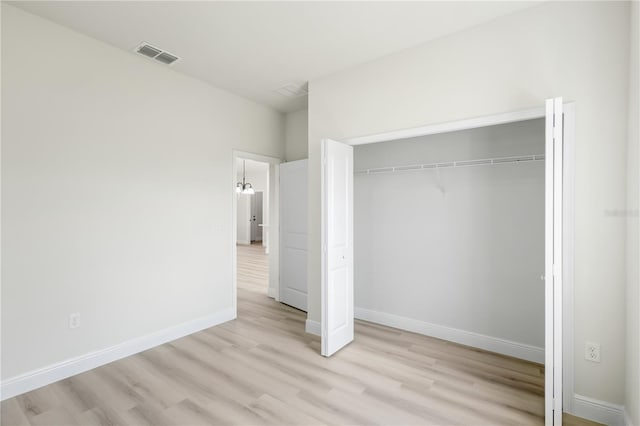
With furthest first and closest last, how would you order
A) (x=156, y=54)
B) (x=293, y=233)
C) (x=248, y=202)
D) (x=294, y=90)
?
(x=248, y=202)
(x=293, y=233)
(x=294, y=90)
(x=156, y=54)

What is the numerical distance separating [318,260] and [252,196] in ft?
32.5

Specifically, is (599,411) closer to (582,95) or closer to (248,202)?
(582,95)

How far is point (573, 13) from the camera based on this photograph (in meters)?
2.24

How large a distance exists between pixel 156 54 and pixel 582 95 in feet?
12.0

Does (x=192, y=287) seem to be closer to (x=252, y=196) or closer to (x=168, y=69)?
(x=168, y=69)

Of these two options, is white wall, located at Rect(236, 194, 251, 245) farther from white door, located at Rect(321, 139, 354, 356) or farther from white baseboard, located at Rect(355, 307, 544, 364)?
white door, located at Rect(321, 139, 354, 356)

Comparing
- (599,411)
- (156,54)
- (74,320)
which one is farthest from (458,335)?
(156,54)

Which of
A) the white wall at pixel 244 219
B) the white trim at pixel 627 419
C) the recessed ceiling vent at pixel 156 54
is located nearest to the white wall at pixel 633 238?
the white trim at pixel 627 419

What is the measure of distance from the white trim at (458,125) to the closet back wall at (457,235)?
0.67 meters

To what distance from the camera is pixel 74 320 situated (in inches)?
108

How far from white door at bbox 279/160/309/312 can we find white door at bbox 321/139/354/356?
1196mm

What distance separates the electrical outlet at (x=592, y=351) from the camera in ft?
7.03

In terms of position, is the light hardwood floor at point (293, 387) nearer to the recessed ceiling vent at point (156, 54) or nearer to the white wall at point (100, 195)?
the white wall at point (100, 195)

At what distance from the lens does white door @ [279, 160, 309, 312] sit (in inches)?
178
